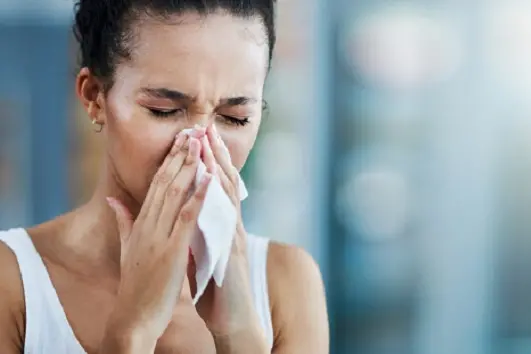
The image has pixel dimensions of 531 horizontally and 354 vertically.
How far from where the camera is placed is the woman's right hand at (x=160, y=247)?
0.65m

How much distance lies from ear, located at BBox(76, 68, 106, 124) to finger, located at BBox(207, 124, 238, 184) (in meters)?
0.11

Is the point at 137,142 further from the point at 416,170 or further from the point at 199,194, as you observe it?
the point at 416,170

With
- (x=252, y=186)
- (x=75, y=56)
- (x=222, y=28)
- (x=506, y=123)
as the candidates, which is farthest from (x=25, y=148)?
(x=506, y=123)

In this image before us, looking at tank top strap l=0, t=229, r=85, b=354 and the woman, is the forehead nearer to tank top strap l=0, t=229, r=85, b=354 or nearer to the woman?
the woman

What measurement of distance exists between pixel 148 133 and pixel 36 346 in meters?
0.21

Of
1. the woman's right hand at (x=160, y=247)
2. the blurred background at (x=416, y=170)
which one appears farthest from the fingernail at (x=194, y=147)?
the blurred background at (x=416, y=170)

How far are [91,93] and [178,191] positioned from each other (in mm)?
147

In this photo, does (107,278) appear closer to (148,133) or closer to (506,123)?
(148,133)

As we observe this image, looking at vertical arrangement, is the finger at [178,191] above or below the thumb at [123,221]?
above

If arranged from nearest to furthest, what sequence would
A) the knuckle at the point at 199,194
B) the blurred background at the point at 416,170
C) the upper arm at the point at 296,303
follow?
the knuckle at the point at 199,194 < the upper arm at the point at 296,303 < the blurred background at the point at 416,170

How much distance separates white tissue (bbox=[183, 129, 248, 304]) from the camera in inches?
25.4

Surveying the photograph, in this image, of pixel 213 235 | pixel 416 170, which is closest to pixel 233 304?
pixel 213 235

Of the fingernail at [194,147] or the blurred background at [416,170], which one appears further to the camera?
the blurred background at [416,170]

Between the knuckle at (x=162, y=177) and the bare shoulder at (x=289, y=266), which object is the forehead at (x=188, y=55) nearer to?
the knuckle at (x=162, y=177)
